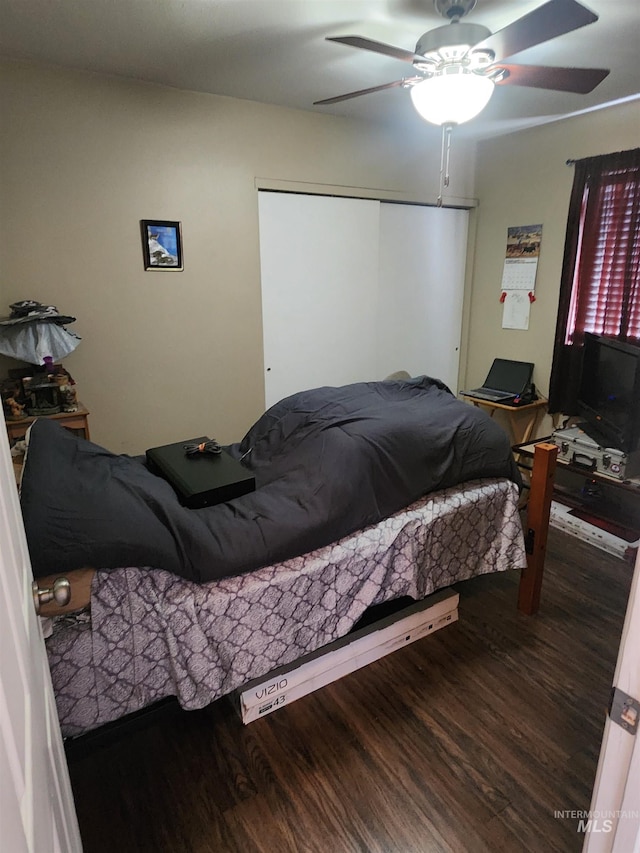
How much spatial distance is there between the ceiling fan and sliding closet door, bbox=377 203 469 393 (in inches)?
71.6

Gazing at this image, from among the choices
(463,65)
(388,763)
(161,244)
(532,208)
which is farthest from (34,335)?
(532,208)

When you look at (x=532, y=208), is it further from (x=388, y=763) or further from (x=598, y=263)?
(x=388, y=763)

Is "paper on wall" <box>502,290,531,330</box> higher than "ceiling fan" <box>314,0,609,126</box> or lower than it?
lower

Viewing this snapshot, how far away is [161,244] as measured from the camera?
2.89 m

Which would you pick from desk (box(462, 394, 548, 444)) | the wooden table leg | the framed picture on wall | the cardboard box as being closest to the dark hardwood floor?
the cardboard box

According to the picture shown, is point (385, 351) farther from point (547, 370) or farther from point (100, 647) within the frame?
point (100, 647)

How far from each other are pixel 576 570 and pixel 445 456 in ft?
3.71

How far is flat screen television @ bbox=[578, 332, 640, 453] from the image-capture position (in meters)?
2.61

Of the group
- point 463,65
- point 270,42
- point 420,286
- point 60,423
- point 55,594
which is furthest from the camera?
point 420,286

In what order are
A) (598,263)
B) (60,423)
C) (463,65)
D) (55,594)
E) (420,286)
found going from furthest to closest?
(420,286) < (598,263) < (60,423) < (463,65) < (55,594)

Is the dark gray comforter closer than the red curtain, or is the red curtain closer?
the dark gray comforter

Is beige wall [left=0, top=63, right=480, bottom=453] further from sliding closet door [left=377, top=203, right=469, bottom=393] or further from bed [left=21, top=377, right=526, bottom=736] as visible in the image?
bed [left=21, top=377, right=526, bottom=736]

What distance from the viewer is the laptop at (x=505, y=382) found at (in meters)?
3.65

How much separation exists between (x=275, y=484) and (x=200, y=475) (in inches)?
11.1
